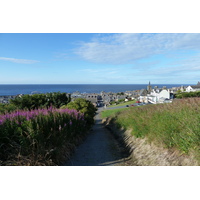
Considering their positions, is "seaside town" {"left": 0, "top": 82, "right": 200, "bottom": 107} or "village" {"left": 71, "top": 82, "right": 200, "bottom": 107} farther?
"village" {"left": 71, "top": 82, "right": 200, "bottom": 107}

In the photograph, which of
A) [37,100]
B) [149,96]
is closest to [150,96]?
[149,96]

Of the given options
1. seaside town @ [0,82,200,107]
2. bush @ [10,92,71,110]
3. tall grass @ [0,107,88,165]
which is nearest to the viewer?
tall grass @ [0,107,88,165]

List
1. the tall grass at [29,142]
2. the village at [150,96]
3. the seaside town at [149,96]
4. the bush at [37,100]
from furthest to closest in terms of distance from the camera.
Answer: the village at [150,96] → the seaside town at [149,96] → the bush at [37,100] → the tall grass at [29,142]

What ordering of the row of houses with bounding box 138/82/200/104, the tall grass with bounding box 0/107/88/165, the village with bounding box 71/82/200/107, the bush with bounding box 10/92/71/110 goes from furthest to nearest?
the village with bounding box 71/82/200/107 → the row of houses with bounding box 138/82/200/104 → the bush with bounding box 10/92/71/110 → the tall grass with bounding box 0/107/88/165

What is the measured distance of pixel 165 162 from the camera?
3.72 metres

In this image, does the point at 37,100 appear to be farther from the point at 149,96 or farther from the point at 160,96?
the point at 149,96

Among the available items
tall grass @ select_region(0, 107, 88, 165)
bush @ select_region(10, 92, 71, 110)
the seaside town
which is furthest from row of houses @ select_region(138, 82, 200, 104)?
tall grass @ select_region(0, 107, 88, 165)

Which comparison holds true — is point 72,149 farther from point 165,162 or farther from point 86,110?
point 86,110

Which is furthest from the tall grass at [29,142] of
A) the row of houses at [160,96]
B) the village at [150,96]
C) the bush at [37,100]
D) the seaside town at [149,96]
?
the row of houses at [160,96]

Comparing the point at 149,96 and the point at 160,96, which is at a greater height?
the point at 160,96

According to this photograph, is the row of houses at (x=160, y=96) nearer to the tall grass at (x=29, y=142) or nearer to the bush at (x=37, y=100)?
the bush at (x=37, y=100)

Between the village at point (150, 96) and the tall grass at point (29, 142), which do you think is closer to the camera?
the tall grass at point (29, 142)

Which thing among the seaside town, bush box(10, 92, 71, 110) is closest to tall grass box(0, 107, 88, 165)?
bush box(10, 92, 71, 110)

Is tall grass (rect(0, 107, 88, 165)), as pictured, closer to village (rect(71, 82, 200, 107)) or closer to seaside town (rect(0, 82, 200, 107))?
seaside town (rect(0, 82, 200, 107))
